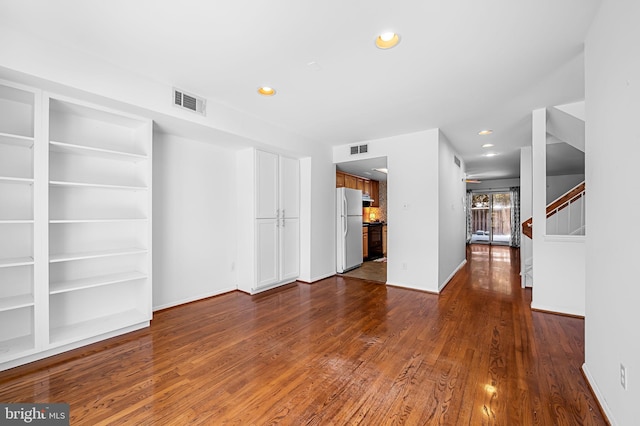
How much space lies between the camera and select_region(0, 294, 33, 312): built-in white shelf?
205cm

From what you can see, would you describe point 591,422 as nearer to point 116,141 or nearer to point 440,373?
point 440,373

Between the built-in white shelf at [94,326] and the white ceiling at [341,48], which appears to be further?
the built-in white shelf at [94,326]

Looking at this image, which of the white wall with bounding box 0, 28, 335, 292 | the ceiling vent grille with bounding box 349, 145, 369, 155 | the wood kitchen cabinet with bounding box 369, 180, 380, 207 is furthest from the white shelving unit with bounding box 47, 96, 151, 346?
the wood kitchen cabinet with bounding box 369, 180, 380, 207

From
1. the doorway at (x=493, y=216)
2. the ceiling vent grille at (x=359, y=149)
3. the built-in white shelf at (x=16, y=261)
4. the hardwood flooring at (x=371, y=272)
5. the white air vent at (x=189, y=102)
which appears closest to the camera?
the built-in white shelf at (x=16, y=261)

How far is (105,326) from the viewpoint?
2.56 m

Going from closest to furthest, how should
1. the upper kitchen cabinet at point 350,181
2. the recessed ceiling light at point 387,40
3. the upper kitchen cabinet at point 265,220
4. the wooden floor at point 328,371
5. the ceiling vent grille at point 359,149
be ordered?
1. the wooden floor at point 328,371
2. the recessed ceiling light at point 387,40
3. the upper kitchen cabinet at point 265,220
4. the ceiling vent grille at point 359,149
5. the upper kitchen cabinet at point 350,181

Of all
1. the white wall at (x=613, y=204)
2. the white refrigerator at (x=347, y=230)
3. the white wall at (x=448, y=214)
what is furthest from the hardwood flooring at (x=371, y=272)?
the white wall at (x=613, y=204)

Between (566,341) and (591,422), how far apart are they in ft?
4.04

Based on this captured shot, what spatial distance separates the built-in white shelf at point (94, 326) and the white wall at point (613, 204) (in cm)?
371

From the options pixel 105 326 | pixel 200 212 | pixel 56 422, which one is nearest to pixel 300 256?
pixel 200 212

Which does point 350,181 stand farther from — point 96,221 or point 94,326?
point 94,326

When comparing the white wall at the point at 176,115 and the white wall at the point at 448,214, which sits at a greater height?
the white wall at the point at 176,115

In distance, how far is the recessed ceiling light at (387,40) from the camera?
1.92 m

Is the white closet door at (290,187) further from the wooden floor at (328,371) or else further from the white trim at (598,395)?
the white trim at (598,395)
